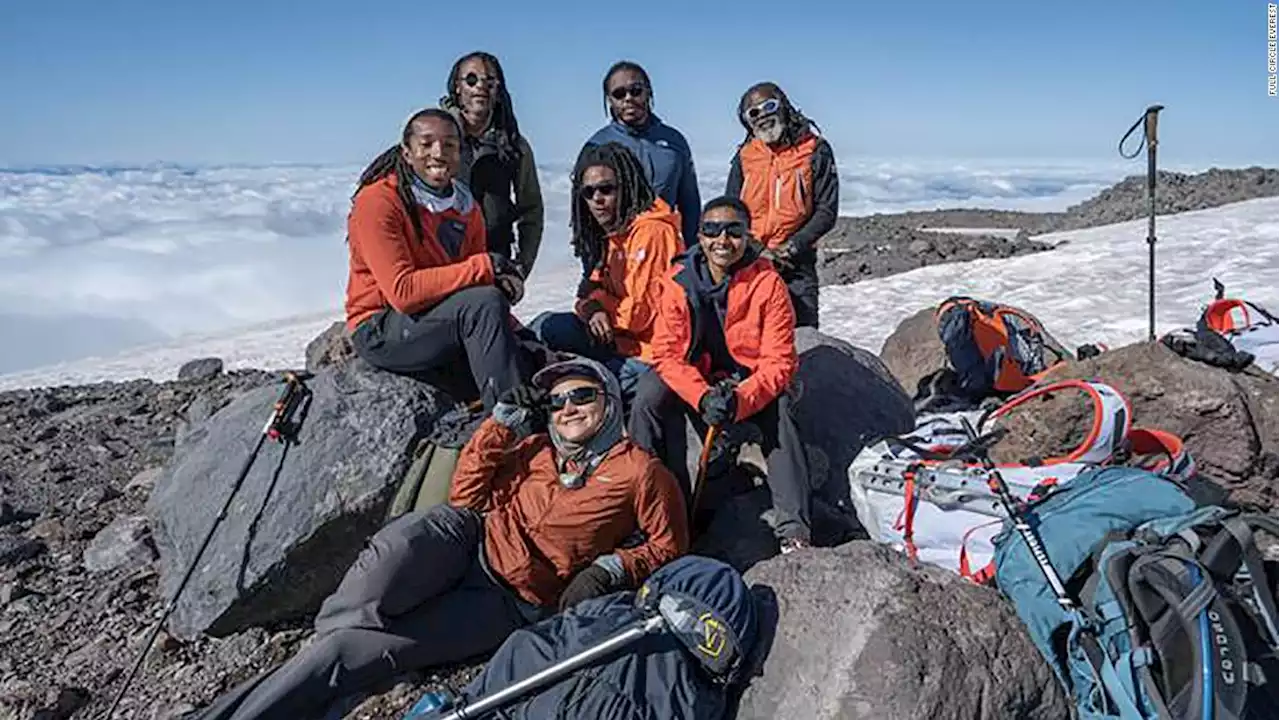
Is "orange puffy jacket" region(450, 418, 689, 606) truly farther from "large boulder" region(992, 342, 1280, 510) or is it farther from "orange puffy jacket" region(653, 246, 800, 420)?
"large boulder" region(992, 342, 1280, 510)

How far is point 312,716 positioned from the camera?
4.28m

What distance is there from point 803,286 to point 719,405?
227 centimetres

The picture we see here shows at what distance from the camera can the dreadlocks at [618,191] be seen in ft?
19.5

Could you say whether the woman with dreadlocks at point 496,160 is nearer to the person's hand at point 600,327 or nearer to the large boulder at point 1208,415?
the person's hand at point 600,327

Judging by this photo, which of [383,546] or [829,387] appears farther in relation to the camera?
[829,387]

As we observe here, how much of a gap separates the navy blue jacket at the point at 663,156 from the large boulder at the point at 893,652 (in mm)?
2889

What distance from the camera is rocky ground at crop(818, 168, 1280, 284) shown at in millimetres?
18859

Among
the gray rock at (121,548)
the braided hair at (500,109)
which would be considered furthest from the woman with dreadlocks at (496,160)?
the gray rock at (121,548)

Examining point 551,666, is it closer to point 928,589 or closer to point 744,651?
point 744,651

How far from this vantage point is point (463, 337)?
515 centimetres

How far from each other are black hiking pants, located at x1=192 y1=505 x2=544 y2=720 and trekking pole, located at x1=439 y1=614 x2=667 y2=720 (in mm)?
722

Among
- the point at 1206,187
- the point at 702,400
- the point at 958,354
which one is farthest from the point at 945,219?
the point at 702,400

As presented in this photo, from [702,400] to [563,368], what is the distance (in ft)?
2.36

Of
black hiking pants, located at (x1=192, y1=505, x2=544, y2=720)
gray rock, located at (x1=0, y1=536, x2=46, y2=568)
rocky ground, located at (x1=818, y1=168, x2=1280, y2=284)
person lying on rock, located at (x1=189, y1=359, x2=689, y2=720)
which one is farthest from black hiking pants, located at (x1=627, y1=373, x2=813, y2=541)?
rocky ground, located at (x1=818, y1=168, x2=1280, y2=284)
